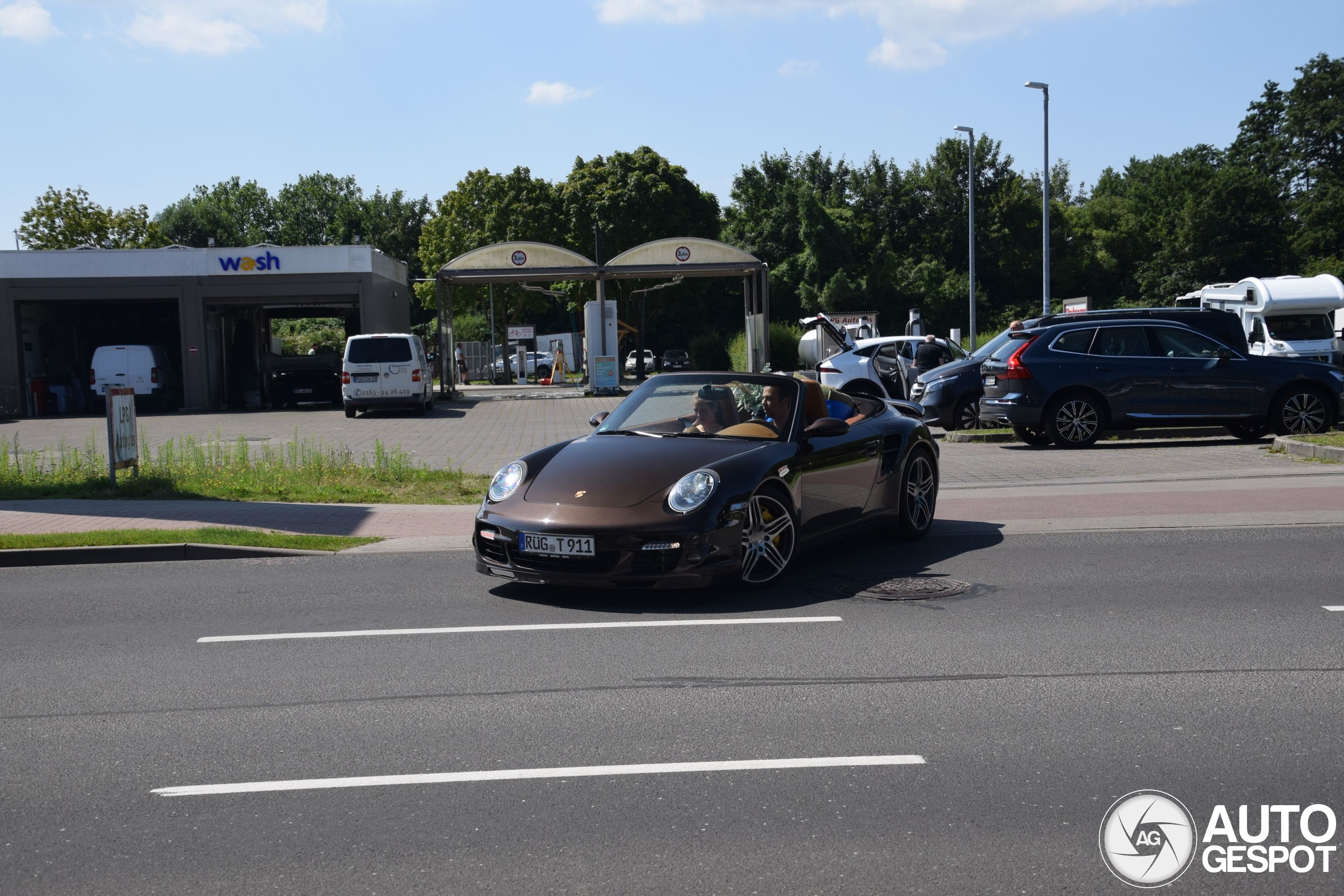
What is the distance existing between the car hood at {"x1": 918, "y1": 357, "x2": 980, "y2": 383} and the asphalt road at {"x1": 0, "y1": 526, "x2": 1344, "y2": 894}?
40.3ft

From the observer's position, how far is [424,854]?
3.74 m

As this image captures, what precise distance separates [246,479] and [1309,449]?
12760mm

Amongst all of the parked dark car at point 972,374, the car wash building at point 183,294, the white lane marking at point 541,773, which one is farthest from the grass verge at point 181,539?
the car wash building at point 183,294

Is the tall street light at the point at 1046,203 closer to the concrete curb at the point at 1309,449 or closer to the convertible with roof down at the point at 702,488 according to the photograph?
the concrete curb at the point at 1309,449

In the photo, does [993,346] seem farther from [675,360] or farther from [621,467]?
[675,360]

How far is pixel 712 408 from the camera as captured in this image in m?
8.79

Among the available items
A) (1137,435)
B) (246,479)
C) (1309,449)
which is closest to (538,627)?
(246,479)

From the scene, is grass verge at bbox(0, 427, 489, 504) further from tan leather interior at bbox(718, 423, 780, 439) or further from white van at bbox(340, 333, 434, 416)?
white van at bbox(340, 333, 434, 416)

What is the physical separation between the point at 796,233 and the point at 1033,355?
55.8 m

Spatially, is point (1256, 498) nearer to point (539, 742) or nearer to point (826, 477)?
point (826, 477)

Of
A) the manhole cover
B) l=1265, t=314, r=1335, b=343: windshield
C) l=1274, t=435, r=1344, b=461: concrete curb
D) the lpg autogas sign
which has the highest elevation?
l=1265, t=314, r=1335, b=343: windshield

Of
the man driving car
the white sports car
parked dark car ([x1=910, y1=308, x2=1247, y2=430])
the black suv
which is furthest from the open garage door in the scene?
the man driving car

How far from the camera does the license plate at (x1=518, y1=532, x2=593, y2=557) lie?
7.27 meters

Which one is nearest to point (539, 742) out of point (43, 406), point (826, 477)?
point (826, 477)
